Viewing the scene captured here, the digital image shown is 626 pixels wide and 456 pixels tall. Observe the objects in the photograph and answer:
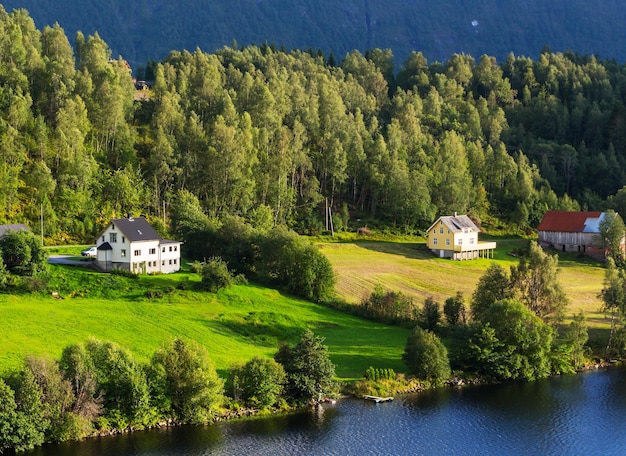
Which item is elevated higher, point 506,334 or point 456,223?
point 456,223

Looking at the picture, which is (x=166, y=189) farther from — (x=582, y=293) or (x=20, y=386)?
(x=20, y=386)

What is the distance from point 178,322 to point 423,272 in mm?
39661

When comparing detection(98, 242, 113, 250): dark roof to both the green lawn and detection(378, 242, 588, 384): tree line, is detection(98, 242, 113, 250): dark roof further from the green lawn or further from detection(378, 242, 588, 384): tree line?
detection(378, 242, 588, 384): tree line

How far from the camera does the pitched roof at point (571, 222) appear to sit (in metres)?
119

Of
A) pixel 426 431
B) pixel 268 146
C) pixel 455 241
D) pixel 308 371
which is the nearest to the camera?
pixel 426 431

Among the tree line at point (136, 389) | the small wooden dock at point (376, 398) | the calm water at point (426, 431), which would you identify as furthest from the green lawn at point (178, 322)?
the calm water at point (426, 431)

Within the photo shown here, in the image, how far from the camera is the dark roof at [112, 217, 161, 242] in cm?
8062

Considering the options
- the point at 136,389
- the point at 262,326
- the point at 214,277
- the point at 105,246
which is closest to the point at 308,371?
the point at 136,389

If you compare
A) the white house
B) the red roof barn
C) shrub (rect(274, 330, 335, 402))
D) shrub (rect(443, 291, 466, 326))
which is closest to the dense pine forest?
the red roof barn

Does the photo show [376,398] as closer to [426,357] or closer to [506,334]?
[426,357]

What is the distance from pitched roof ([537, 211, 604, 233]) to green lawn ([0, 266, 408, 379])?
178ft

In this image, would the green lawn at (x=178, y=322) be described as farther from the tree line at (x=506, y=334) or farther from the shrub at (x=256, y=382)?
the shrub at (x=256, y=382)

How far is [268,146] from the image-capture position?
123438 millimetres

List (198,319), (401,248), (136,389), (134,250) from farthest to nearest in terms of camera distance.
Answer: (401,248)
(134,250)
(198,319)
(136,389)
